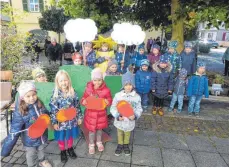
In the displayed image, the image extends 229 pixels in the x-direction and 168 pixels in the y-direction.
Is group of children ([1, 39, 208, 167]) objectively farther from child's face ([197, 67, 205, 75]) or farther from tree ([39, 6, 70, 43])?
tree ([39, 6, 70, 43])

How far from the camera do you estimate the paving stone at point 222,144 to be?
12.9ft

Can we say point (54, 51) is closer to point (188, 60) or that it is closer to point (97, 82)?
point (188, 60)

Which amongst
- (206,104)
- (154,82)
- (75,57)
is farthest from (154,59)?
(75,57)

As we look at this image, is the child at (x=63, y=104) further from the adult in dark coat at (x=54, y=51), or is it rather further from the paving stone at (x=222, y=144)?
the adult in dark coat at (x=54, y=51)

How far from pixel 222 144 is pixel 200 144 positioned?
1.48ft

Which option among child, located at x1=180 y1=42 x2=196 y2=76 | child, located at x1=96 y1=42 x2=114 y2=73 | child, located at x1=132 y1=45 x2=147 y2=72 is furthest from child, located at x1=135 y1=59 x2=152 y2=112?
child, located at x1=180 y1=42 x2=196 y2=76

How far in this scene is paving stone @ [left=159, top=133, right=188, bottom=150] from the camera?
3985 mm

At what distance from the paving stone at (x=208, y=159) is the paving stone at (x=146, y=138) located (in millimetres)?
723

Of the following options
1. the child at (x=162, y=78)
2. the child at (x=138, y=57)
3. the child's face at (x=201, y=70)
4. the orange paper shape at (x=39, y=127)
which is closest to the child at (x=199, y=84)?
the child's face at (x=201, y=70)

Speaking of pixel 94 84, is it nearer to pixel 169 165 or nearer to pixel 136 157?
pixel 136 157

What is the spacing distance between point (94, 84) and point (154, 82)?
2.18 m

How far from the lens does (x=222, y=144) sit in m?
4.14

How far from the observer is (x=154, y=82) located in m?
5.29

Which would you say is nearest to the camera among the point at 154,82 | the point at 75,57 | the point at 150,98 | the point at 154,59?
the point at 75,57
